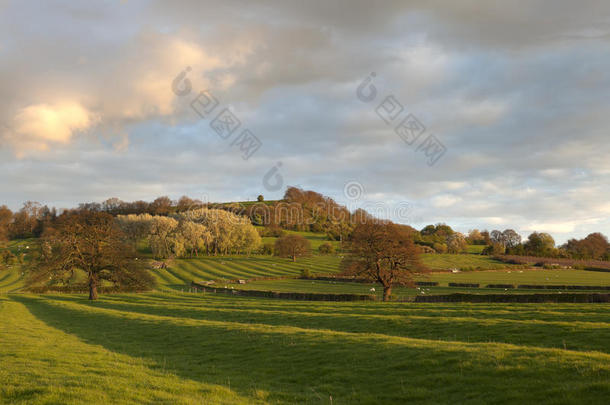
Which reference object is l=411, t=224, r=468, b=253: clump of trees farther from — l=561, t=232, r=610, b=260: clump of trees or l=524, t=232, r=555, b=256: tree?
l=561, t=232, r=610, b=260: clump of trees

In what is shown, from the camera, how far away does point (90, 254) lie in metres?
57.6

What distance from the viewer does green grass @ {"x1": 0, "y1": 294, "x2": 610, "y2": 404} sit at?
12.6 meters

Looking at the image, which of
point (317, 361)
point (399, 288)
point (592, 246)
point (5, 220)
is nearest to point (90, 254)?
point (317, 361)

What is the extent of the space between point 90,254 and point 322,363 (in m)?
50.7

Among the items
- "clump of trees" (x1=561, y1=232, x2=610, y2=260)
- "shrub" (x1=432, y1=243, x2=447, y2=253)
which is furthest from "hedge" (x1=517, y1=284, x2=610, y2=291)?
"clump of trees" (x1=561, y1=232, x2=610, y2=260)

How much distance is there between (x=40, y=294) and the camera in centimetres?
7012

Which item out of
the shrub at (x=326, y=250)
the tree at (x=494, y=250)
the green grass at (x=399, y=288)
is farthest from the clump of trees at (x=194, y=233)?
the tree at (x=494, y=250)

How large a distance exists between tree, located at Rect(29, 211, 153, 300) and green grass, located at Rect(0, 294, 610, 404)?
86.5 feet

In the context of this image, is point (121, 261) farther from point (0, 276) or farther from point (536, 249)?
point (536, 249)

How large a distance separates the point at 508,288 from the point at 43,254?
78090 mm

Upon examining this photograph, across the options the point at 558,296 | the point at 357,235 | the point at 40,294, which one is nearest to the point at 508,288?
the point at 558,296

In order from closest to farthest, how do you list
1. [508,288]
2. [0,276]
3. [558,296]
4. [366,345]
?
[366,345]
[558,296]
[508,288]
[0,276]

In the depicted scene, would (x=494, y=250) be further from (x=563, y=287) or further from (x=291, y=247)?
(x=563, y=287)

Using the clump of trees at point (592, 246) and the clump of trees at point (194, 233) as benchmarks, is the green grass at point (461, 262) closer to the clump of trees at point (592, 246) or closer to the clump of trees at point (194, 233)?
the clump of trees at point (592, 246)
